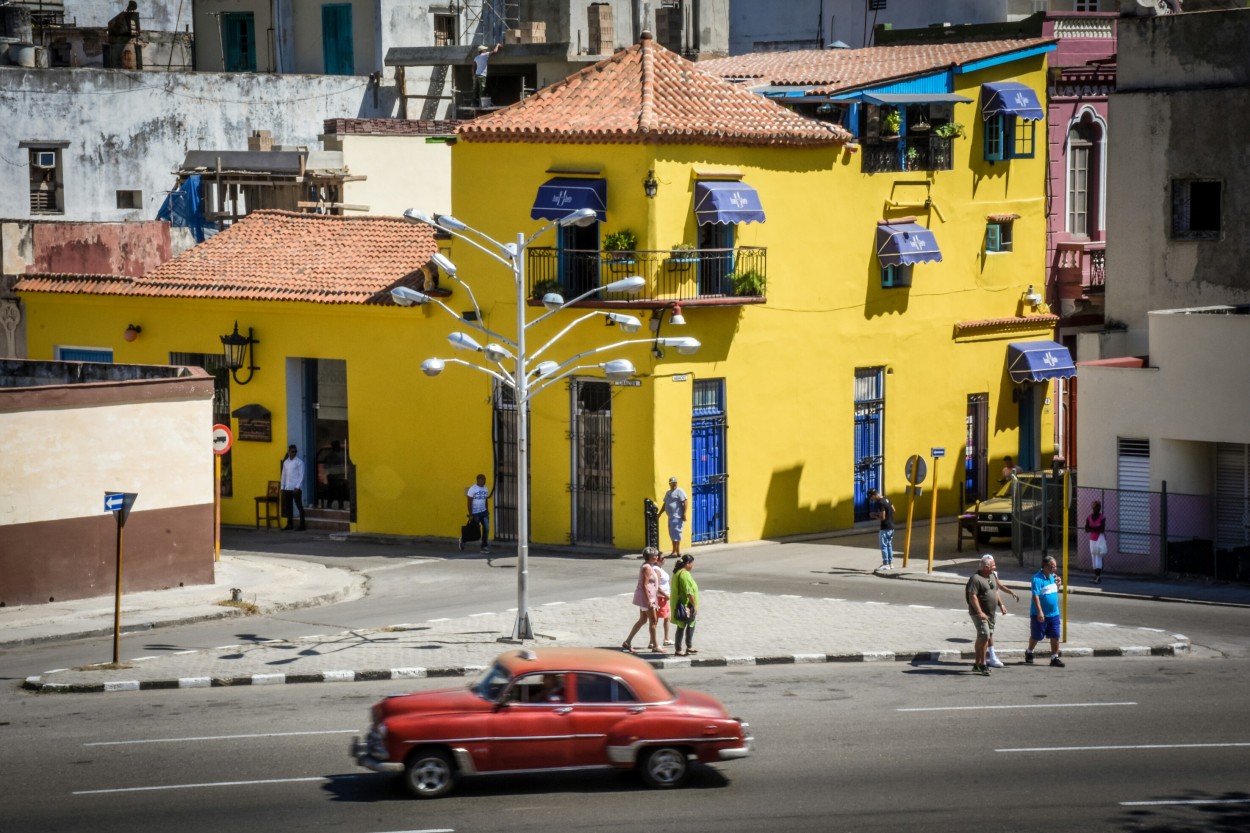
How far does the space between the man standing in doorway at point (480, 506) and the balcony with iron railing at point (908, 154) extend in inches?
415

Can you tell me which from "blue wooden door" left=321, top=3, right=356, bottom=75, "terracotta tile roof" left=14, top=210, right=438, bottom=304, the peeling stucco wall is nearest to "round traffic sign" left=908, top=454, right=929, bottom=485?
"terracotta tile roof" left=14, top=210, right=438, bottom=304

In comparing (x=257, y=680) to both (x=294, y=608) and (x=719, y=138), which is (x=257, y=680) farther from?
(x=719, y=138)

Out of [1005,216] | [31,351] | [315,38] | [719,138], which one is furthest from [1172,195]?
[315,38]

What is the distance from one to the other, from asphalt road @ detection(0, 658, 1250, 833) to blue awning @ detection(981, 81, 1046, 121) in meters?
20.1

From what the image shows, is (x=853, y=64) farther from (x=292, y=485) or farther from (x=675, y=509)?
(x=292, y=485)

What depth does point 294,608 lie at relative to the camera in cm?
3222

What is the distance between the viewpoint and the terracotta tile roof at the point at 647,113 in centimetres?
3672

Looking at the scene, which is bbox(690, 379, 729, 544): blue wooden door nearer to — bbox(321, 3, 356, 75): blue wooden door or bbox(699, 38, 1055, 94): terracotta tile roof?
bbox(699, 38, 1055, 94): terracotta tile roof

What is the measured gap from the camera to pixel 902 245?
4116 centimetres

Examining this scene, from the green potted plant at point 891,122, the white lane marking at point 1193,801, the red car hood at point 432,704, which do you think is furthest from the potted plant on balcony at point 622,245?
the white lane marking at point 1193,801

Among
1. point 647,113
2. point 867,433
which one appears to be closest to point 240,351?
point 647,113

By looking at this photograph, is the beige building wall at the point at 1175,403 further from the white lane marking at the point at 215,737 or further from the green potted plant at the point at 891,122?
the white lane marking at the point at 215,737

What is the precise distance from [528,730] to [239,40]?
45419mm

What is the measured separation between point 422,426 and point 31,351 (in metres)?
11.2
